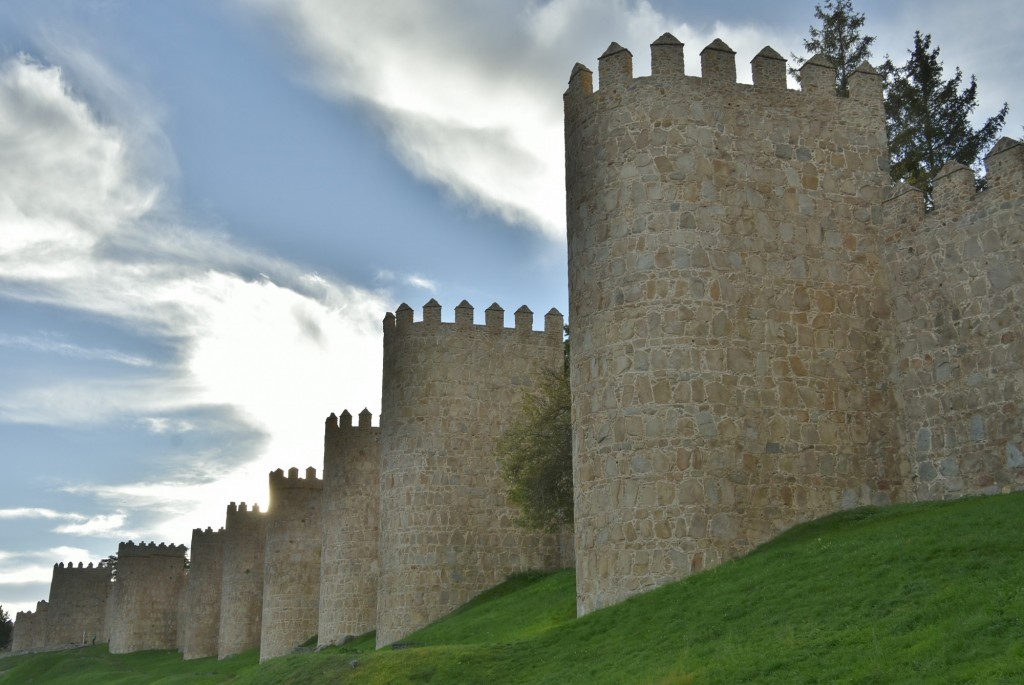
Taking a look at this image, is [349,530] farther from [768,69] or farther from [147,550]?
[147,550]

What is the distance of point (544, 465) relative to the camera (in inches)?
1206

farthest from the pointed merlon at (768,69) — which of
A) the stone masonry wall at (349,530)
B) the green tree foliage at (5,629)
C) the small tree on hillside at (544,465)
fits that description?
the green tree foliage at (5,629)

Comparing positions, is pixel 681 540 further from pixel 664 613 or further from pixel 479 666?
pixel 479 666

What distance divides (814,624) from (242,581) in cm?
4465

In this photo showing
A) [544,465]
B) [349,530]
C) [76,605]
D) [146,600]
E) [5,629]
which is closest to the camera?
[544,465]

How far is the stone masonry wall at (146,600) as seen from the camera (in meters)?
68.4

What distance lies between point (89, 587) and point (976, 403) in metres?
76.9

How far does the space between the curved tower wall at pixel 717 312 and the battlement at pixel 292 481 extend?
30408mm

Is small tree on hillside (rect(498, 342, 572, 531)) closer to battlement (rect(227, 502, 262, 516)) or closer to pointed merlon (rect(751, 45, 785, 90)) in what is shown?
pointed merlon (rect(751, 45, 785, 90))

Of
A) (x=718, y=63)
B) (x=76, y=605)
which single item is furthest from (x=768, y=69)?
(x=76, y=605)

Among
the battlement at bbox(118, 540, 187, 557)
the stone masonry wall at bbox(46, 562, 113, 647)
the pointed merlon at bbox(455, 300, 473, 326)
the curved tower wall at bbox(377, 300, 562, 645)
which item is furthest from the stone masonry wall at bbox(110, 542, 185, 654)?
the pointed merlon at bbox(455, 300, 473, 326)

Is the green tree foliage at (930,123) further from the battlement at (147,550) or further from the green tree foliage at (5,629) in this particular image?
the green tree foliage at (5,629)

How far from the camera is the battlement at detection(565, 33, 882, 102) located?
69.8 feet

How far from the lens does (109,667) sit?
56.6 metres
